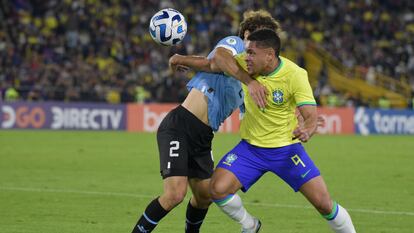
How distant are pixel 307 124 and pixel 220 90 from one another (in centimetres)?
111

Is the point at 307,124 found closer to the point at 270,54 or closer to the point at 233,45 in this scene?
the point at 270,54

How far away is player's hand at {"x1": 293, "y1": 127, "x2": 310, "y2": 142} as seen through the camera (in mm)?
7633

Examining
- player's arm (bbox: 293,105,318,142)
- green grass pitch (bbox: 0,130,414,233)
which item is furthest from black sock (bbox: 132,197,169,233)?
green grass pitch (bbox: 0,130,414,233)

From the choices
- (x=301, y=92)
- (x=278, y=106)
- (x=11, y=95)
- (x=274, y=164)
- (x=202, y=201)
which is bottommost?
(x=11, y=95)

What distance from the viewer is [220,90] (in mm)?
8516

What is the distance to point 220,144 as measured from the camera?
24203 mm

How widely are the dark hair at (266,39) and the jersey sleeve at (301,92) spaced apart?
32 centimetres

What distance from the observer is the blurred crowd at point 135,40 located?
3228 cm

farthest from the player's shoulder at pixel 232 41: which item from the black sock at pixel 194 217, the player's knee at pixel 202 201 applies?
the black sock at pixel 194 217

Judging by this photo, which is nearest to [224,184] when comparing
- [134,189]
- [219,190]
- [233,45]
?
[219,190]

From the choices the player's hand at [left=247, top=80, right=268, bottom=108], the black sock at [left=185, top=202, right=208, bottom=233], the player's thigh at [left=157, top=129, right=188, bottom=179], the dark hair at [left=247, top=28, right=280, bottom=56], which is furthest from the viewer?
the black sock at [left=185, top=202, right=208, bottom=233]

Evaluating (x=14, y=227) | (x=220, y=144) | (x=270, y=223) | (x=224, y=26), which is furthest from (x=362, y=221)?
(x=224, y=26)

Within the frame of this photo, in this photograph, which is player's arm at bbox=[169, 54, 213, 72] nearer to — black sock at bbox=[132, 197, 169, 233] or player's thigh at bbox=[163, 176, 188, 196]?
player's thigh at bbox=[163, 176, 188, 196]

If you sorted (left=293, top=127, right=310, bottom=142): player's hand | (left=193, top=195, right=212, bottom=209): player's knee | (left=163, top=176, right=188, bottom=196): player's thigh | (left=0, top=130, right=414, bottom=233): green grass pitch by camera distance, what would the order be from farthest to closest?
(left=0, top=130, right=414, bottom=233): green grass pitch → (left=193, top=195, right=212, bottom=209): player's knee → (left=163, top=176, right=188, bottom=196): player's thigh → (left=293, top=127, right=310, bottom=142): player's hand
